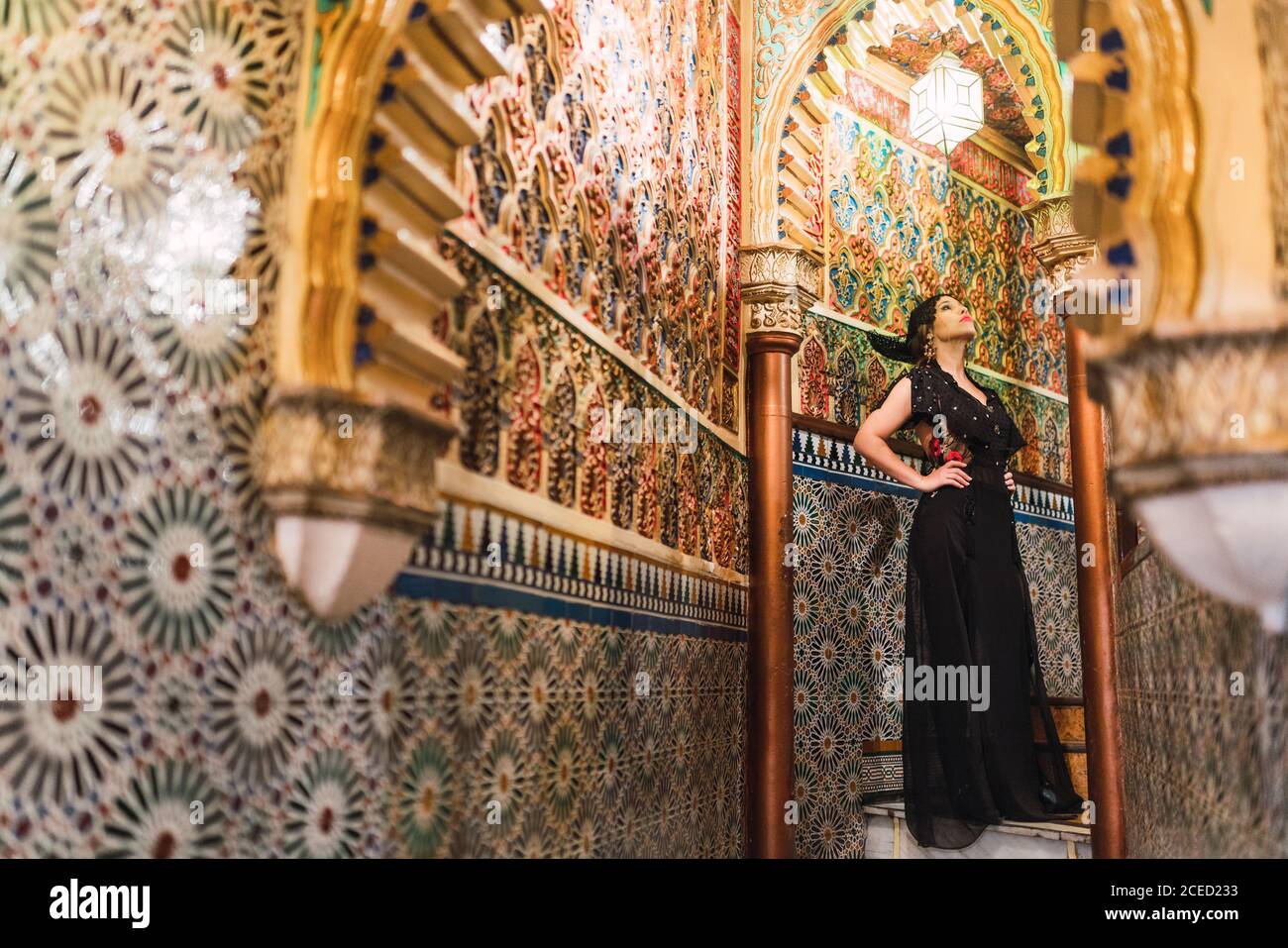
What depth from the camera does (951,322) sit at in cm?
386

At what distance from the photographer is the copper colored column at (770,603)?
349 centimetres

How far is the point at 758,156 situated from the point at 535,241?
2073mm

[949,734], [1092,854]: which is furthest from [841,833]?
[1092,854]

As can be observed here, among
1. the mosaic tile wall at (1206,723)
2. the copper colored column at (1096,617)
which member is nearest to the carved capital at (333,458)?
the mosaic tile wall at (1206,723)

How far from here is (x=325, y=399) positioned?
1424 mm

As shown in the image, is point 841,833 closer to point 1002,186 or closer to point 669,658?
point 669,658

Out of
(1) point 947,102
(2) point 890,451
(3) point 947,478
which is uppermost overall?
(1) point 947,102

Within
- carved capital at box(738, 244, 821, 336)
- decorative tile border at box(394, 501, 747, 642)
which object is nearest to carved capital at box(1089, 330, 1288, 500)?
decorative tile border at box(394, 501, 747, 642)

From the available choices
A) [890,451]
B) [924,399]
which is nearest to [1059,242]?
[924,399]

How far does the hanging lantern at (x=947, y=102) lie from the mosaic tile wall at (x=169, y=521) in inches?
125

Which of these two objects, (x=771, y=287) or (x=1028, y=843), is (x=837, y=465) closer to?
(x=771, y=287)

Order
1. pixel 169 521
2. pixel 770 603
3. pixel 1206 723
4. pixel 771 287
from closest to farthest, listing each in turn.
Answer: pixel 169 521
pixel 1206 723
pixel 770 603
pixel 771 287

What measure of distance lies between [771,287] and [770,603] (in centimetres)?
116
